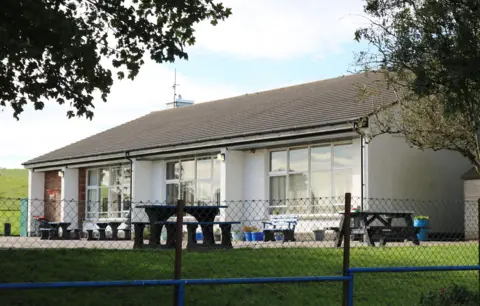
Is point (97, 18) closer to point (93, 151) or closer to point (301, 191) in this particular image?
point (301, 191)

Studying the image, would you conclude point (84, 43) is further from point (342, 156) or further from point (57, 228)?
point (57, 228)

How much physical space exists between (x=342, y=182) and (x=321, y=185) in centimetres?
99

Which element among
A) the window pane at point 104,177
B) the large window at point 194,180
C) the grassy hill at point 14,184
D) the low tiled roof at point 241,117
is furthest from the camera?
the grassy hill at point 14,184

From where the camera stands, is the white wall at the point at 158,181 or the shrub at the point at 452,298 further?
the white wall at the point at 158,181

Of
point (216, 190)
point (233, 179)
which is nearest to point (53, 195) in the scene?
point (216, 190)

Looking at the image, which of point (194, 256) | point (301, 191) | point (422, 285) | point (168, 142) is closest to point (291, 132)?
point (301, 191)

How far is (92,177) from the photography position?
34969 mm

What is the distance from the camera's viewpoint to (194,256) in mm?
12938

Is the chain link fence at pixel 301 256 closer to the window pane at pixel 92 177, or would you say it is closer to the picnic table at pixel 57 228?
the picnic table at pixel 57 228

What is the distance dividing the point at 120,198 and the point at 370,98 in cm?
1384

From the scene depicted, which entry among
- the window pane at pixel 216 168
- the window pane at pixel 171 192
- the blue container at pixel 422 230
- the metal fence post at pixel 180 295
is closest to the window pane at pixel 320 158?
the blue container at pixel 422 230

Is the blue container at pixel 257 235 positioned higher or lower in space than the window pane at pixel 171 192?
lower

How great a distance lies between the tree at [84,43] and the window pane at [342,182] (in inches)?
450

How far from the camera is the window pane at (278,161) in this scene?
2577 cm
